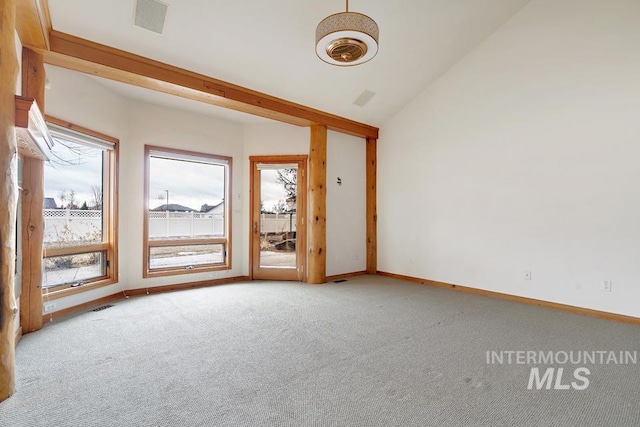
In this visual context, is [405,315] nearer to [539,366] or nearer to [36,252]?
[539,366]

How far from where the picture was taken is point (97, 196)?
4.05 metres

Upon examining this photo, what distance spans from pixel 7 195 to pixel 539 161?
5.24 m

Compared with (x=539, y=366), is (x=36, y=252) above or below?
above

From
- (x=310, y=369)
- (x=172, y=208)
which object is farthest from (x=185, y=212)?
(x=310, y=369)

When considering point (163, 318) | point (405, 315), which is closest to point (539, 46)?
point (405, 315)

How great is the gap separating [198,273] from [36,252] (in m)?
2.23

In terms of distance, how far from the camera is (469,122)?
4695 mm

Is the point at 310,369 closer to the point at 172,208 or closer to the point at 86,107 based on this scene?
the point at 172,208

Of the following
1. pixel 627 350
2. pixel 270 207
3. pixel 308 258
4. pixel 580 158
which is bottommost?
pixel 627 350

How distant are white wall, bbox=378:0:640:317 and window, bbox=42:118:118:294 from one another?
15.4ft

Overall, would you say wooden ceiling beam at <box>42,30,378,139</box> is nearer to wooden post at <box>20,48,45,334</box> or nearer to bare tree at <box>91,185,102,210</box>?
wooden post at <box>20,48,45,334</box>

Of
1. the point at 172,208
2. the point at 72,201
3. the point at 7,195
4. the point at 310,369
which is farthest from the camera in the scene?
the point at 172,208

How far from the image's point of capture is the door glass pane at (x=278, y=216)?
18.0 feet

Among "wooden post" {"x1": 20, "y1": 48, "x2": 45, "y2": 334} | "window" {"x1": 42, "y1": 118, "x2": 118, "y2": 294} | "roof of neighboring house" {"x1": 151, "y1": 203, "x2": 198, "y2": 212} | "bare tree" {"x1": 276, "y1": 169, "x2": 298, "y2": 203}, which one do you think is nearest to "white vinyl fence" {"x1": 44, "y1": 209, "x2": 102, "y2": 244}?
"window" {"x1": 42, "y1": 118, "x2": 118, "y2": 294}
